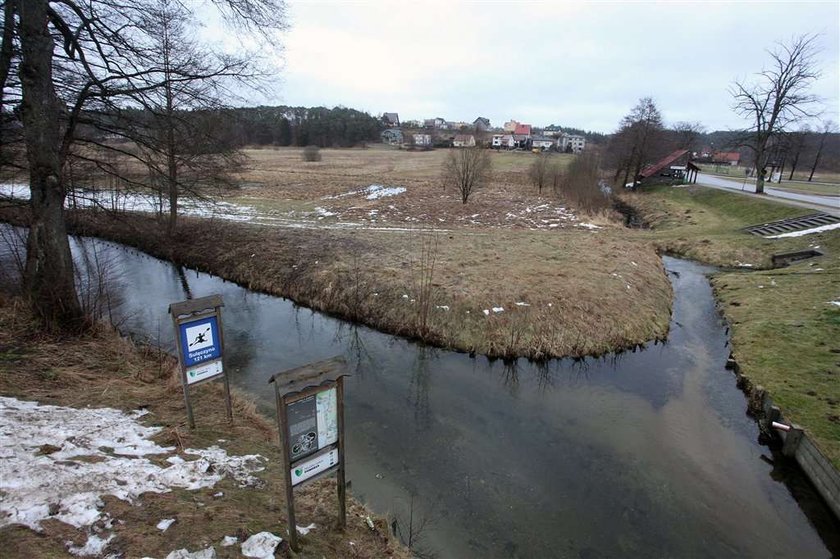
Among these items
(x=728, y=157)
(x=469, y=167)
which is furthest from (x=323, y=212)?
(x=728, y=157)

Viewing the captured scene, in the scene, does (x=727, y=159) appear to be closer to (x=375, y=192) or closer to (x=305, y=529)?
(x=375, y=192)

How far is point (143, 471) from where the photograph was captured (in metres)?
5.09

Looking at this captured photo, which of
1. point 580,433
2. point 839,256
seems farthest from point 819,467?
point 839,256

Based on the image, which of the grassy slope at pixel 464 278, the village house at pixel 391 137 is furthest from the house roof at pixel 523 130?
the grassy slope at pixel 464 278

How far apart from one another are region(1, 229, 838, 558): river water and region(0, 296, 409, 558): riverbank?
2.77 ft

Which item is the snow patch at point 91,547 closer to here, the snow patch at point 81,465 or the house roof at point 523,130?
the snow patch at point 81,465

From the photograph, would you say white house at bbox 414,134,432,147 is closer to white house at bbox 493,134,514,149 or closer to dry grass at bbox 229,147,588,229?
white house at bbox 493,134,514,149

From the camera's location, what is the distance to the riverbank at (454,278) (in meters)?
13.1

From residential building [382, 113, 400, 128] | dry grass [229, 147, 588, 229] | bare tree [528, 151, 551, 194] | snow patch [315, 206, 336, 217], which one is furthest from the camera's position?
residential building [382, 113, 400, 128]

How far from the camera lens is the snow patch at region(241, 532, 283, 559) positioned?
14.0ft

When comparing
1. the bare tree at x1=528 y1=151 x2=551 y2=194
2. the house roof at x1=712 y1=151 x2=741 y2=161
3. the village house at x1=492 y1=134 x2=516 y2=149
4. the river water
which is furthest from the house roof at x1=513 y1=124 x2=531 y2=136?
the river water

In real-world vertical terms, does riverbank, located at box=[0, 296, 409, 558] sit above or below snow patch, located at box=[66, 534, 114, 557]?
below

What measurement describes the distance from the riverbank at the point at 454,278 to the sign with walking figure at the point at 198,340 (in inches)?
234

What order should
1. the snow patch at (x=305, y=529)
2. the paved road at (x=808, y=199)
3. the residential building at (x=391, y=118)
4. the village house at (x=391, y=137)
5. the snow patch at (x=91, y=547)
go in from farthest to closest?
the residential building at (x=391, y=118) → the village house at (x=391, y=137) → the paved road at (x=808, y=199) → the snow patch at (x=305, y=529) → the snow patch at (x=91, y=547)
